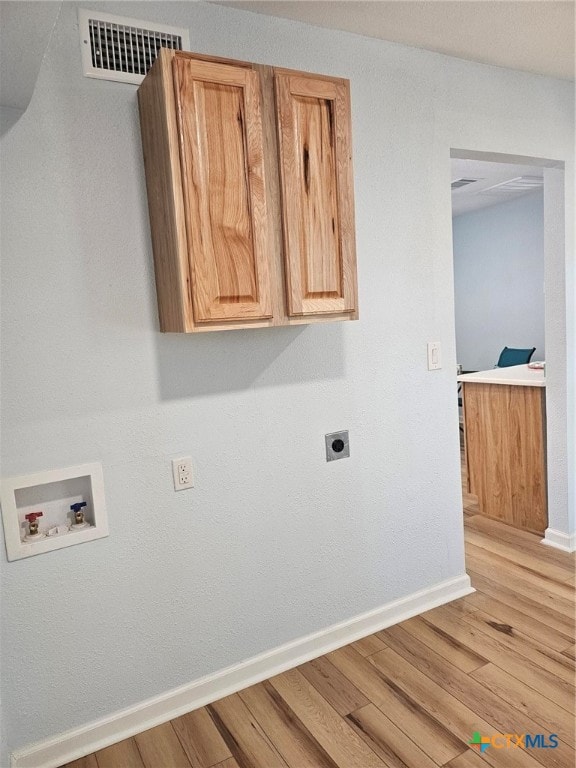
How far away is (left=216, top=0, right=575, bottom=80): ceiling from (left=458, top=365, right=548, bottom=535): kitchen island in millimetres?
1682

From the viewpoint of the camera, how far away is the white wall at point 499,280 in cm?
657

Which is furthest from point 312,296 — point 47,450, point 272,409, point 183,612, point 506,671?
point 506,671

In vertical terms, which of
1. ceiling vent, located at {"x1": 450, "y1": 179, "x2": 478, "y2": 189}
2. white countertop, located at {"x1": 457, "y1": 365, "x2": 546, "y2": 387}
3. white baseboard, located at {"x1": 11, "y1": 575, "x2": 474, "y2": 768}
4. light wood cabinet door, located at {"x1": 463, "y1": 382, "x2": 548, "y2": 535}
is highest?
ceiling vent, located at {"x1": 450, "y1": 179, "x2": 478, "y2": 189}

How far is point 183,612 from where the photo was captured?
2006 millimetres

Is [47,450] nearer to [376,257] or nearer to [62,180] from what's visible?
[62,180]

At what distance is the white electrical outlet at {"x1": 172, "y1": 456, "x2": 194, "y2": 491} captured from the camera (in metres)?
1.95

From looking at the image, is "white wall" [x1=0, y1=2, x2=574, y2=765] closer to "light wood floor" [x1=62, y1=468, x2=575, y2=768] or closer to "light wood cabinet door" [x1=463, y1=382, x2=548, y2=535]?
"light wood floor" [x1=62, y1=468, x2=575, y2=768]

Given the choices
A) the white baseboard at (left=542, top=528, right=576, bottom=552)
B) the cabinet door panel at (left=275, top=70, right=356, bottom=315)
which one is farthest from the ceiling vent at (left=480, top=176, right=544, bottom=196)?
the cabinet door panel at (left=275, top=70, right=356, bottom=315)

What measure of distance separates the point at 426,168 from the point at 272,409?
1.26 metres

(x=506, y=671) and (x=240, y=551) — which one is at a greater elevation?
(x=240, y=551)

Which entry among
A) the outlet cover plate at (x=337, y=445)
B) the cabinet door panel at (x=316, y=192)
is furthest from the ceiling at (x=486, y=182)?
the outlet cover plate at (x=337, y=445)

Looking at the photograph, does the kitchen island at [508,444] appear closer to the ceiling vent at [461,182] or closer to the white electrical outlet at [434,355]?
the white electrical outlet at [434,355]

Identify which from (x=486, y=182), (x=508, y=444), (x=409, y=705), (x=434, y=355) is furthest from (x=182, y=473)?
(x=486, y=182)

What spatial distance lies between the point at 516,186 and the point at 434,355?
4.29 metres
